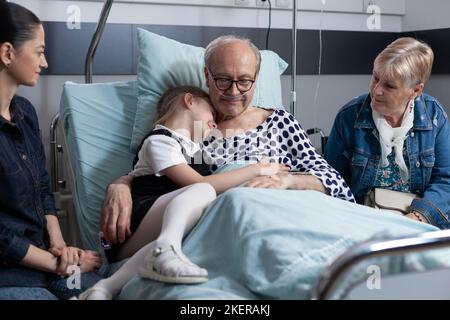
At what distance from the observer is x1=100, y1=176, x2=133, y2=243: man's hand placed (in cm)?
175

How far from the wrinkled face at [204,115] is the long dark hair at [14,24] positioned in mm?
577

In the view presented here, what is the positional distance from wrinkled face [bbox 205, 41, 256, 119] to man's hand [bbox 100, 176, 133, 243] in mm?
450

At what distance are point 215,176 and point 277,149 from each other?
339 millimetres

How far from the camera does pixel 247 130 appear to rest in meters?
2.08

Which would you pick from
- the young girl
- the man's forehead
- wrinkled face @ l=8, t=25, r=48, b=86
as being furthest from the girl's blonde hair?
wrinkled face @ l=8, t=25, r=48, b=86

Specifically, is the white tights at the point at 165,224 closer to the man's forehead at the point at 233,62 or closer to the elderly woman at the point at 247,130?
the elderly woman at the point at 247,130

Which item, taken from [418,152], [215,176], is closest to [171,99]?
A: [215,176]

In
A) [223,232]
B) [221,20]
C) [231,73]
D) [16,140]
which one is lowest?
[223,232]

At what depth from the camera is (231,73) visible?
197cm

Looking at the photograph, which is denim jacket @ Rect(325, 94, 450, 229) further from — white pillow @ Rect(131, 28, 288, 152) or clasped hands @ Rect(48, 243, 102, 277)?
clasped hands @ Rect(48, 243, 102, 277)

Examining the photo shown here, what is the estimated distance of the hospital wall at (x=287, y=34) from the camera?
272cm
